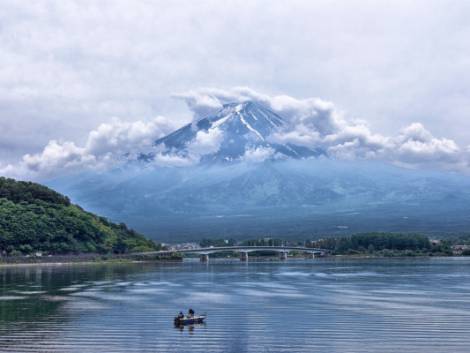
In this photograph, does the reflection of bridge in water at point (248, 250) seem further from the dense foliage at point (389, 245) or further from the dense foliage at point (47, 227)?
the dense foliage at point (47, 227)

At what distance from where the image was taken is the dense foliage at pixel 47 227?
4921 inches

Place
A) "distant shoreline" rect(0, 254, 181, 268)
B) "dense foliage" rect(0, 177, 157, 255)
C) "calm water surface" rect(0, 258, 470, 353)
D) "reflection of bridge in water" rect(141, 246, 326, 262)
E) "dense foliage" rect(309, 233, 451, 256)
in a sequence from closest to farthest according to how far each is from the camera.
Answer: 1. "calm water surface" rect(0, 258, 470, 353)
2. "distant shoreline" rect(0, 254, 181, 268)
3. "dense foliage" rect(0, 177, 157, 255)
4. "reflection of bridge in water" rect(141, 246, 326, 262)
5. "dense foliage" rect(309, 233, 451, 256)

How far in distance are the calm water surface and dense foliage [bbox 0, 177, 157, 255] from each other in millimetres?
45179

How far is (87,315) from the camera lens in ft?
161

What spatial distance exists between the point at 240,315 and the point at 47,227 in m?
86.5

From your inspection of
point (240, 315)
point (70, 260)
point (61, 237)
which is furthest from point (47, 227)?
point (240, 315)

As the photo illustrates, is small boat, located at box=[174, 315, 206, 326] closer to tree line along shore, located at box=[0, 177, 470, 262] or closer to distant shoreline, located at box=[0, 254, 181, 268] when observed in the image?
distant shoreline, located at box=[0, 254, 181, 268]

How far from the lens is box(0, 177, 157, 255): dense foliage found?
125000 millimetres

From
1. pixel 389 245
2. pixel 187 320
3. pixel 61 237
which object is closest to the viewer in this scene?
pixel 187 320

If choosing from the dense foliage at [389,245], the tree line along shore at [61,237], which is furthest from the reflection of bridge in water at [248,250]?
the dense foliage at [389,245]

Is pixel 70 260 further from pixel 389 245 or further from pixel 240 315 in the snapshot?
pixel 240 315

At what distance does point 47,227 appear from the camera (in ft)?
425

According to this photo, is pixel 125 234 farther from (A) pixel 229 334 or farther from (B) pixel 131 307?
(A) pixel 229 334

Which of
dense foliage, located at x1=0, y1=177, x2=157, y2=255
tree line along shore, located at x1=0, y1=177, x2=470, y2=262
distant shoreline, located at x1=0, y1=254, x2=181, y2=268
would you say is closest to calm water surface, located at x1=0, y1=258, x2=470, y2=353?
distant shoreline, located at x1=0, y1=254, x2=181, y2=268
